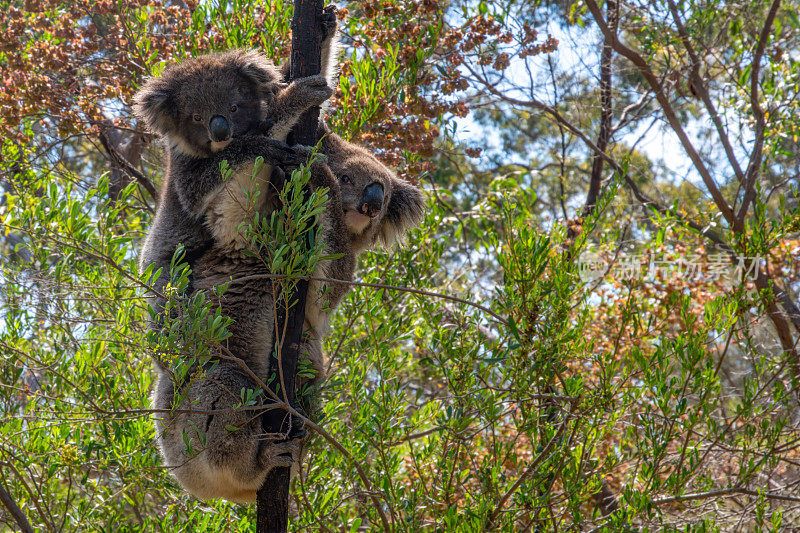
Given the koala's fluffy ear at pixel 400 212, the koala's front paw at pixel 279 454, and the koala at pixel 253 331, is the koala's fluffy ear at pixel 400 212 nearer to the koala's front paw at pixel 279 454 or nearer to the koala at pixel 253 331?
the koala at pixel 253 331

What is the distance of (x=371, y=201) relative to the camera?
3129 mm

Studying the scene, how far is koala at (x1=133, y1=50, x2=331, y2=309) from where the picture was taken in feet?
8.98

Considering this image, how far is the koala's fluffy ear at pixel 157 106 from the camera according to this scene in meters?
3.04

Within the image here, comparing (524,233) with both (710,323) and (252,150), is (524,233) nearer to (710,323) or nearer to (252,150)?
(710,323)

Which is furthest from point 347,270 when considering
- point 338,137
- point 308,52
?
point 308,52

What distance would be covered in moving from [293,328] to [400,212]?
119 cm

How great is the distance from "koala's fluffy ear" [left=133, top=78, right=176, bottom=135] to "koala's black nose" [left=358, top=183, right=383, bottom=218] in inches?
34.6

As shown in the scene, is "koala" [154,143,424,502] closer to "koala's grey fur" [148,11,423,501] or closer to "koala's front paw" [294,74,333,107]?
"koala's grey fur" [148,11,423,501]

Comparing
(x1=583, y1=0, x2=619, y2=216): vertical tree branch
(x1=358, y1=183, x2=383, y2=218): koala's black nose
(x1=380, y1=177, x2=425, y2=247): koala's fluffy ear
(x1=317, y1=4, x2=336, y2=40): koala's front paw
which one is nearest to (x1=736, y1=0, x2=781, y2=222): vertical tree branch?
(x1=583, y1=0, x2=619, y2=216): vertical tree branch

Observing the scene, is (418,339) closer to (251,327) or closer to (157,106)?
(251,327)

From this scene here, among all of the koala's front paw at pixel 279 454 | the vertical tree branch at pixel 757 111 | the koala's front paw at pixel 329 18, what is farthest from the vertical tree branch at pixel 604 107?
the koala's front paw at pixel 279 454

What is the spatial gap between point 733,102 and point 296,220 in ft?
15.2

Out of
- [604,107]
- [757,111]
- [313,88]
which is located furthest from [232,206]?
[604,107]

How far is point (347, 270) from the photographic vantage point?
3127mm
